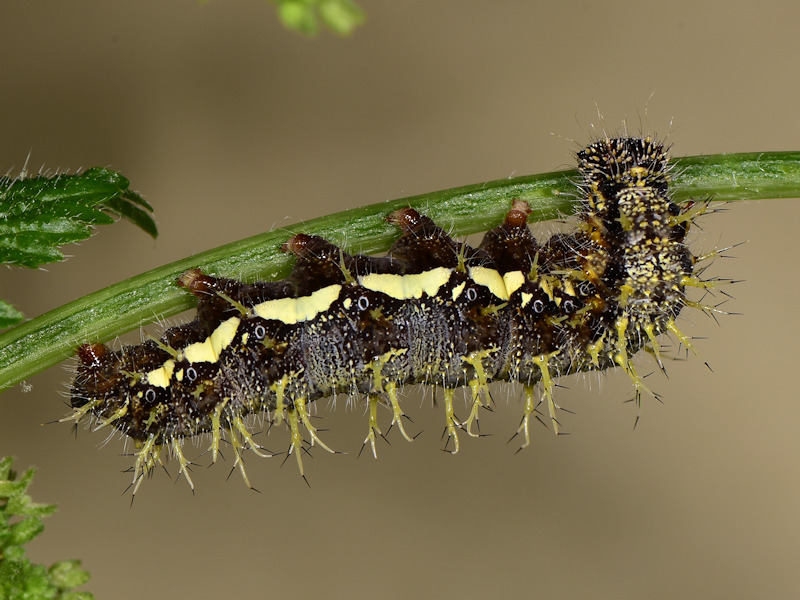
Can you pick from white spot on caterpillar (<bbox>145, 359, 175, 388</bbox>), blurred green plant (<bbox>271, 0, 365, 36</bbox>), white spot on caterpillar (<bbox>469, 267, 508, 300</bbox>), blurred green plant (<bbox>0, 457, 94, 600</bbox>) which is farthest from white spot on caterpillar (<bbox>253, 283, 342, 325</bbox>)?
blurred green plant (<bbox>271, 0, 365, 36</bbox>)

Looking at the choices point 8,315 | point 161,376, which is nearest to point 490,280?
point 161,376

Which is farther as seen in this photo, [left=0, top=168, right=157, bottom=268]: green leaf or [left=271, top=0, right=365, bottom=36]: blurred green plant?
[left=0, top=168, right=157, bottom=268]: green leaf

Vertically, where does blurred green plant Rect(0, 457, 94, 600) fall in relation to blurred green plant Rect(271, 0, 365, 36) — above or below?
below

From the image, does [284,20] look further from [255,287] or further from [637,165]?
[637,165]

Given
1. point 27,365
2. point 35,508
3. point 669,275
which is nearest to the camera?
point 35,508

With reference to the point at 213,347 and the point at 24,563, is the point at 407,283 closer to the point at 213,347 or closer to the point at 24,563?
the point at 213,347

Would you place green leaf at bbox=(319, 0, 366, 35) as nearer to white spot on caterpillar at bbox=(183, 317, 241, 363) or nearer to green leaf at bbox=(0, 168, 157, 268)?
green leaf at bbox=(0, 168, 157, 268)

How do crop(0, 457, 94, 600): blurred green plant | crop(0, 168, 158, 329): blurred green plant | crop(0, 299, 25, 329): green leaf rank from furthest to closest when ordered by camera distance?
1. crop(0, 168, 158, 329): blurred green plant
2. crop(0, 299, 25, 329): green leaf
3. crop(0, 457, 94, 600): blurred green plant

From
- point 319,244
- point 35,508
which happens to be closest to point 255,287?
point 319,244
